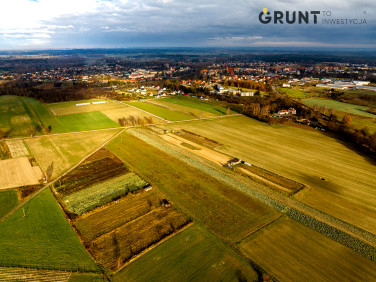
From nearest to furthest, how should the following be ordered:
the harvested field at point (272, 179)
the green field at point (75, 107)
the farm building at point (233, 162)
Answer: the harvested field at point (272, 179), the farm building at point (233, 162), the green field at point (75, 107)

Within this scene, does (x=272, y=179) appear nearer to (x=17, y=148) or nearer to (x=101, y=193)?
(x=101, y=193)

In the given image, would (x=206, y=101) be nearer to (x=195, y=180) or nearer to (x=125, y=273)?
(x=195, y=180)

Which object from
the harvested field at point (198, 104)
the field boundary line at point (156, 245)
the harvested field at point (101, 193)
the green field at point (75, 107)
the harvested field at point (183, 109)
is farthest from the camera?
the harvested field at point (198, 104)

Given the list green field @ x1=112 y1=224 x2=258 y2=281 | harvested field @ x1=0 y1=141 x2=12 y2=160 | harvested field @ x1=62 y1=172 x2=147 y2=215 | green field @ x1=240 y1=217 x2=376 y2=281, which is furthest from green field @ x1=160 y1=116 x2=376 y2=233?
harvested field @ x1=0 y1=141 x2=12 y2=160

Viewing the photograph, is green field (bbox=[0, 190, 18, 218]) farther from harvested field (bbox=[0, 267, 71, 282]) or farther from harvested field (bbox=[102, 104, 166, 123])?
harvested field (bbox=[102, 104, 166, 123])

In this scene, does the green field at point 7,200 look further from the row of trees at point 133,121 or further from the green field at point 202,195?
the row of trees at point 133,121

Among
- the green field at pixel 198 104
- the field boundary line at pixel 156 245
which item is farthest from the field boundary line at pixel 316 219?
the green field at pixel 198 104

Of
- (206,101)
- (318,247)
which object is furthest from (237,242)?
(206,101)
